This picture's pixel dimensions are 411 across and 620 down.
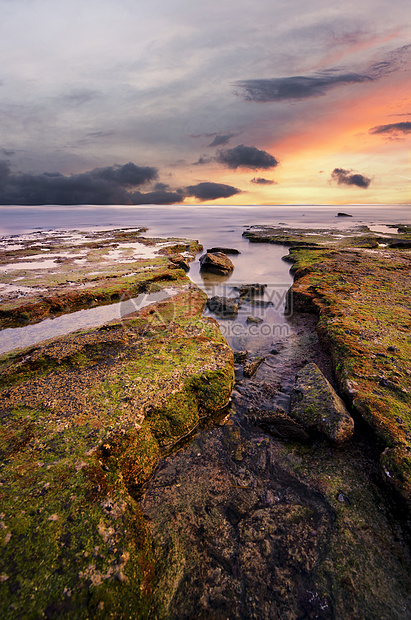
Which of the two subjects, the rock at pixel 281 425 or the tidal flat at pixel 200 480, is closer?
the tidal flat at pixel 200 480

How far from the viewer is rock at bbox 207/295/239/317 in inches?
473

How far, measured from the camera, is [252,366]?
760 cm

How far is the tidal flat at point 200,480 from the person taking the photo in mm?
3100

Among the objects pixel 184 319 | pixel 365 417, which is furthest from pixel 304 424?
pixel 184 319

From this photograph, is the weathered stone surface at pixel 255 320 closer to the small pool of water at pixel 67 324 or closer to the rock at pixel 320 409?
the small pool of water at pixel 67 324

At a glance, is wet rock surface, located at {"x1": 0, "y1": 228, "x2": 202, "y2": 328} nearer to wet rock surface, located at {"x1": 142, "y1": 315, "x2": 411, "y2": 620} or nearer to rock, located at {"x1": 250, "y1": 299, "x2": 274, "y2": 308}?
rock, located at {"x1": 250, "y1": 299, "x2": 274, "y2": 308}

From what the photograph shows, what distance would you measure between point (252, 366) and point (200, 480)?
3556 millimetres

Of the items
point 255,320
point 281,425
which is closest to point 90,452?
point 281,425

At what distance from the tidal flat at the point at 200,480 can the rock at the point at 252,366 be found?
2.6 inches

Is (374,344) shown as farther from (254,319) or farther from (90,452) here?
(90,452)

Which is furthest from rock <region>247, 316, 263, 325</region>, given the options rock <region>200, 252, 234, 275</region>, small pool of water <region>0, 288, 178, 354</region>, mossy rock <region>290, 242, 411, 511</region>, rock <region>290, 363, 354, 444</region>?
rock <region>200, 252, 234, 275</region>

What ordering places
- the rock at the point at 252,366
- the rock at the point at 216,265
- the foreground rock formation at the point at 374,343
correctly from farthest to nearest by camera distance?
the rock at the point at 216,265, the rock at the point at 252,366, the foreground rock formation at the point at 374,343

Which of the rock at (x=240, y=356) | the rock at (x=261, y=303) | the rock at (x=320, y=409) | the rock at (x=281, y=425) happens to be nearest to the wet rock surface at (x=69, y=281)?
the rock at (x=261, y=303)

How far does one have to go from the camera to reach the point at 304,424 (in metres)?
5.32
